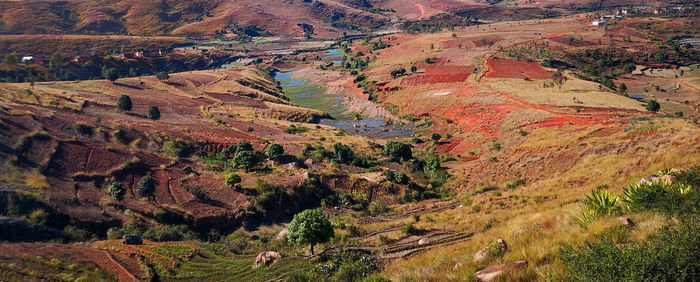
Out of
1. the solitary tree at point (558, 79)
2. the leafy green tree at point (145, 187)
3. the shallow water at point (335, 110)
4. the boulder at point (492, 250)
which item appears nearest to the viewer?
the boulder at point (492, 250)

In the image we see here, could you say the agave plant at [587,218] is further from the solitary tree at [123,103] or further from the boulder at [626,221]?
the solitary tree at [123,103]

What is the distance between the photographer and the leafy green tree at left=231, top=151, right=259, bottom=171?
31.1m

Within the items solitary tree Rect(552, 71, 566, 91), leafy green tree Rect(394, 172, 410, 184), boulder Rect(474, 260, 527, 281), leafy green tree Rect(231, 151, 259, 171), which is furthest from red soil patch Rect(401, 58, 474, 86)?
boulder Rect(474, 260, 527, 281)

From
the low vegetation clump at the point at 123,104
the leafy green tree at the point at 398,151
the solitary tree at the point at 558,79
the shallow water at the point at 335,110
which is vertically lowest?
the shallow water at the point at 335,110

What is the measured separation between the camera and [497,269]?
766 centimetres

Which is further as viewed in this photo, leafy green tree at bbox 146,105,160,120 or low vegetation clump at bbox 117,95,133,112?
low vegetation clump at bbox 117,95,133,112

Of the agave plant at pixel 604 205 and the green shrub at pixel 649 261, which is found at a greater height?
the green shrub at pixel 649 261

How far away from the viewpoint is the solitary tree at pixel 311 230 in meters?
15.3

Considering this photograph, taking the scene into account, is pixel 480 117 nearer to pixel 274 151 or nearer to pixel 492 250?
pixel 274 151

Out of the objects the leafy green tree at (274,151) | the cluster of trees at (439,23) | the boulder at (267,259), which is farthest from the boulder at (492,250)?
the cluster of trees at (439,23)

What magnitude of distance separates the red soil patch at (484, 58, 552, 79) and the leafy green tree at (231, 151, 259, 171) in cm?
5304

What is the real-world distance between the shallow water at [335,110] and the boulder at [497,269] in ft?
146

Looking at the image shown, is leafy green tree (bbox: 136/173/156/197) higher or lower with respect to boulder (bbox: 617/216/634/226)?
lower

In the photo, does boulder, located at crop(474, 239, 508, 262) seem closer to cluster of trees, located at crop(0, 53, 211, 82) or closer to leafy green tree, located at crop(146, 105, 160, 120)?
leafy green tree, located at crop(146, 105, 160, 120)
